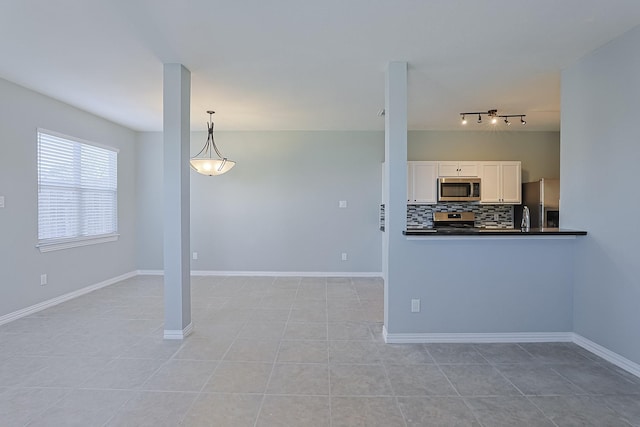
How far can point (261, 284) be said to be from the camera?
5285mm

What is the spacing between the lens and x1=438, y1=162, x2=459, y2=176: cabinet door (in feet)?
17.9

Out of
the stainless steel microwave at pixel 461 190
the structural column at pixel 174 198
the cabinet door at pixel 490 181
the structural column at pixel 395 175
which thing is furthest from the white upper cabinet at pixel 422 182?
the structural column at pixel 174 198

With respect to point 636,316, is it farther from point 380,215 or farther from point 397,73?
point 380,215

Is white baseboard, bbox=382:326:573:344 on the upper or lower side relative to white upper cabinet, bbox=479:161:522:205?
lower

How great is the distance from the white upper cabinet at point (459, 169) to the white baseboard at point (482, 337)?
294cm

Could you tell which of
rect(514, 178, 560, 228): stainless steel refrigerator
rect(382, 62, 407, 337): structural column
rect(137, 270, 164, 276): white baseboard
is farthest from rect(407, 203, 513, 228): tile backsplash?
rect(137, 270, 164, 276): white baseboard

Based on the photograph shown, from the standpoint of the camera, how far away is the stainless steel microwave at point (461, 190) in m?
5.36

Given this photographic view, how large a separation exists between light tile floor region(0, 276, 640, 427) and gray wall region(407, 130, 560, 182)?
330 cm

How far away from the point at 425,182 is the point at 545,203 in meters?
1.70

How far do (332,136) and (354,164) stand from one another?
2.03 ft

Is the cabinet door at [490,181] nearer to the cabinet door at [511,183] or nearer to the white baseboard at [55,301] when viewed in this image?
the cabinet door at [511,183]

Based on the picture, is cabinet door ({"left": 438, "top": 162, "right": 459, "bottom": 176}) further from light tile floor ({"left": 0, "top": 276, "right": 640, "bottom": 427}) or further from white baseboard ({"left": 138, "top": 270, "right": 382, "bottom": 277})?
light tile floor ({"left": 0, "top": 276, "right": 640, "bottom": 427})

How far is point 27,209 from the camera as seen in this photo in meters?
3.85

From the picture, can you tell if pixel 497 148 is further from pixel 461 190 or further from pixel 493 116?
pixel 493 116
